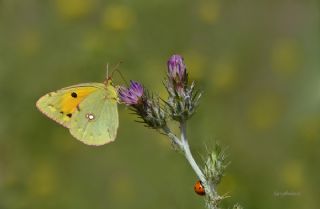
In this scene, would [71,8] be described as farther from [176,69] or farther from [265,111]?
[176,69]

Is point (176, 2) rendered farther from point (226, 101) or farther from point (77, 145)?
point (77, 145)

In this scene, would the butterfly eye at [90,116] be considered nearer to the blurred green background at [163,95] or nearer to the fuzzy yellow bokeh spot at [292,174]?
the blurred green background at [163,95]

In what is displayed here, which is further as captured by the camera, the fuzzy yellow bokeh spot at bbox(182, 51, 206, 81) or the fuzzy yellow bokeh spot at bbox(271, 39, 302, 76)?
the fuzzy yellow bokeh spot at bbox(271, 39, 302, 76)

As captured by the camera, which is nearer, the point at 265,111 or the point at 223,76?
the point at 223,76

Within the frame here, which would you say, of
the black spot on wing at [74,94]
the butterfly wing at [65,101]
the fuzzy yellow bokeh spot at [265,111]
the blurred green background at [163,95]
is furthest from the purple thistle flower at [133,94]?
the fuzzy yellow bokeh spot at [265,111]

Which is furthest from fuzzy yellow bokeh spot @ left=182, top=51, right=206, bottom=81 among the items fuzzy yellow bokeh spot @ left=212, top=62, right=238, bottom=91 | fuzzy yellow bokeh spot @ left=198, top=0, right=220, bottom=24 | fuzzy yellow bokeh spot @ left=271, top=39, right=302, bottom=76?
fuzzy yellow bokeh spot @ left=271, top=39, right=302, bottom=76

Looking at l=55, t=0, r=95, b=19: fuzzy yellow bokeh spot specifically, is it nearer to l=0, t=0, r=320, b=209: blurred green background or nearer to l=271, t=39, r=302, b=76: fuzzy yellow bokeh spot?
l=0, t=0, r=320, b=209: blurred green background

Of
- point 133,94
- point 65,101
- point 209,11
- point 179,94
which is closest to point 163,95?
point 65,101
